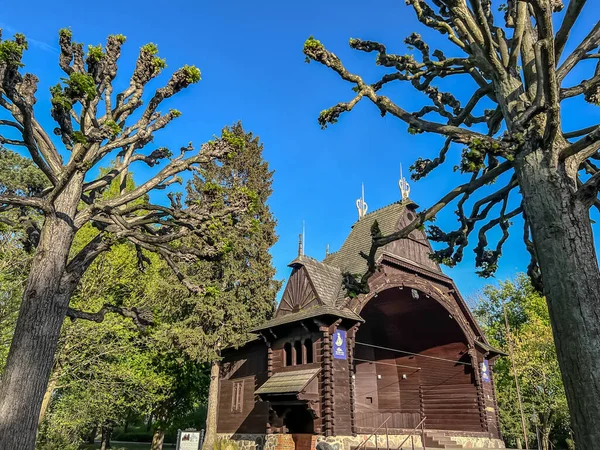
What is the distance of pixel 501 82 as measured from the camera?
21.6ft

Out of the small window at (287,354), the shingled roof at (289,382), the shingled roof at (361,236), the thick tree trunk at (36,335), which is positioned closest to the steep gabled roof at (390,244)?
the shingled roof at (361,236)

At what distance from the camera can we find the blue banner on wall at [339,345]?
1683 cm

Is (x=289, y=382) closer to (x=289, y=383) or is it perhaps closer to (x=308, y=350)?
(x=289, y=383)

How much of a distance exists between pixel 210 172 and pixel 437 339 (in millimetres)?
15866

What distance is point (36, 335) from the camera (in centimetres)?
711

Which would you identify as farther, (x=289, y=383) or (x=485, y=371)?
(x=485, y=371)

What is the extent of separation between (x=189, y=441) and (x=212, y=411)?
7.81m

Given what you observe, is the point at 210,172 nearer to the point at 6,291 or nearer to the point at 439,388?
the point at 6,291

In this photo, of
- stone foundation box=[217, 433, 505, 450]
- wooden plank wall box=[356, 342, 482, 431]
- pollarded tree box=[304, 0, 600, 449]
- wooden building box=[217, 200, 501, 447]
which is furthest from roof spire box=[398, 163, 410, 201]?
pollarded tree box=[304, 0, 600, 449]

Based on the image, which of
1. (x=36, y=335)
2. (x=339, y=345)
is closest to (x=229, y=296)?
(x=339, y=345)

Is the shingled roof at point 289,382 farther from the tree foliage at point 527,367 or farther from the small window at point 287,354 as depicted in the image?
the tree foliage at point 527,367

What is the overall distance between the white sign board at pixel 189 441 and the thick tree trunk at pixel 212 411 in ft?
22.6

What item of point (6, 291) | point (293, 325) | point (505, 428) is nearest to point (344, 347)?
point (293, 325)

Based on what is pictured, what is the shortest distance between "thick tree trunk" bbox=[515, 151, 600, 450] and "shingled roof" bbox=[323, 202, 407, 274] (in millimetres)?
14654
